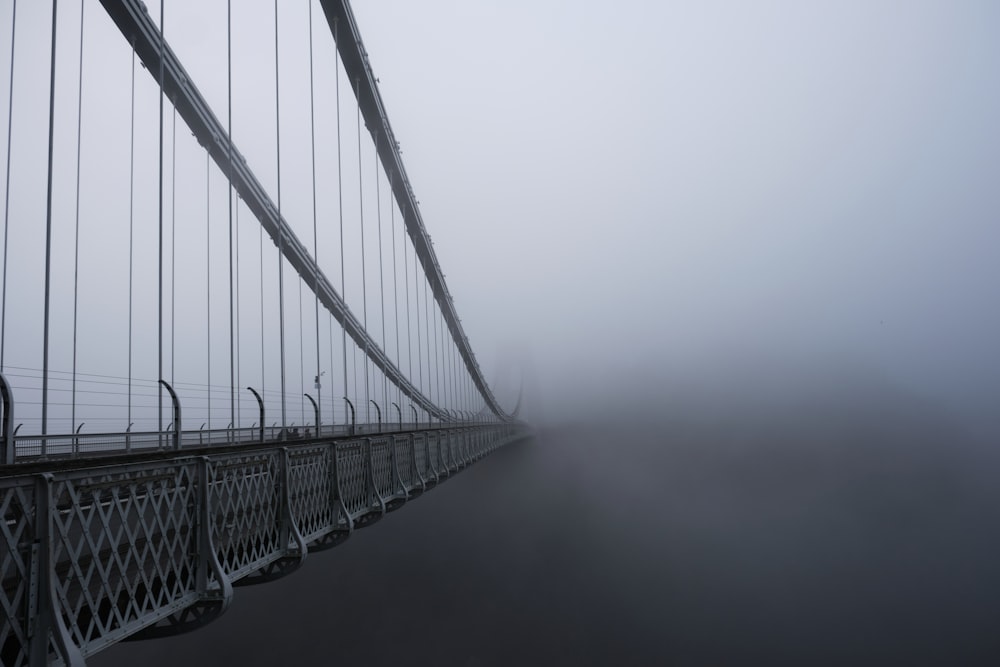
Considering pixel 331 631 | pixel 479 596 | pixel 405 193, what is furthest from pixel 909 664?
pixel 405 193

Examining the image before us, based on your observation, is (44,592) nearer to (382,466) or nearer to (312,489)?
(312,489)

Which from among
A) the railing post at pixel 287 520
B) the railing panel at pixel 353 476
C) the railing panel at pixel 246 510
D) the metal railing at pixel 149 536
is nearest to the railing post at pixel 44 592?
the metal railing at pixel 149 536

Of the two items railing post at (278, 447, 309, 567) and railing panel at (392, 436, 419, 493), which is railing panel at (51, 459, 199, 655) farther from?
railing panel at (392, 436, 419, 493)

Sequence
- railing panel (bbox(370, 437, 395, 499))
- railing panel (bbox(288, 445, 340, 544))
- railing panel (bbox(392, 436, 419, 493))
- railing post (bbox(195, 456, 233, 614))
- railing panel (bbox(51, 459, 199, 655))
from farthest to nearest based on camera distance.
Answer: railing panel (bbox(392, 436, 419, 493)), railing panel (bbox(370, 437, 395, 499)), railing panel (bbox(288, 445, 340, 544)), railing post (bbox(195, 456, 233, 614)), railing panel (bbox(51, 459, 199, 655))

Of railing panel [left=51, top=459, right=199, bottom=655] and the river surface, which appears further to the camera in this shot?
the river surface

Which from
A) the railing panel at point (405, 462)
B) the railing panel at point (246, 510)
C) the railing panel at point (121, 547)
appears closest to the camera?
the railing panel at point (121, 547)

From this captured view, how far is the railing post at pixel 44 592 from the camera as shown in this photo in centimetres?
257

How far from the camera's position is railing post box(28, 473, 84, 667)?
8.45ft

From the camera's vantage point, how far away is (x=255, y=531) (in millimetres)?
4750

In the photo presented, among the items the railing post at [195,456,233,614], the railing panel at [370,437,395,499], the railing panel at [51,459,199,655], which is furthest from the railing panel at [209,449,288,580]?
the railing panel at [370,437,395,499]

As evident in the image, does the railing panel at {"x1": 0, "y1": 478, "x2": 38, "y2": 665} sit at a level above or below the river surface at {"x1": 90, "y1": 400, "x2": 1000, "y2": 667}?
above

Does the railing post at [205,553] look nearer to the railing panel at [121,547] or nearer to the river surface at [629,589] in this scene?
the railing panel at [121,547]

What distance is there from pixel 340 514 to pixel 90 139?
9081 millimetres

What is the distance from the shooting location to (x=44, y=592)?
260cm
